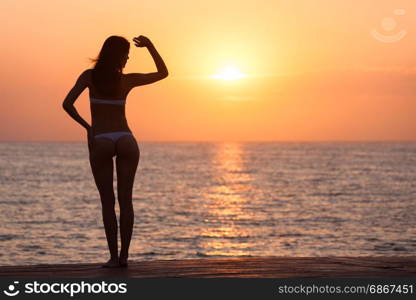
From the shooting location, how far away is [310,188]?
73875 millimetres

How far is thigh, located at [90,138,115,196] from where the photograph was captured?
25.4 feet

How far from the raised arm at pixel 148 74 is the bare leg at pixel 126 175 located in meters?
0.54

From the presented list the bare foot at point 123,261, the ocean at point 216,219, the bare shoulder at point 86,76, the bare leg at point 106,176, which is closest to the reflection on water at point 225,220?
the ocean at point 216,219

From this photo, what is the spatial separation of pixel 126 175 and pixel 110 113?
60 centimetres

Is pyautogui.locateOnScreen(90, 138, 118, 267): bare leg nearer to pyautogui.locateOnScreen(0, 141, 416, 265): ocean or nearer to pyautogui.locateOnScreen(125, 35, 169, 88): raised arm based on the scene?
pyautogui.locateOnScreen(125, 35, 169, 88): raised arm

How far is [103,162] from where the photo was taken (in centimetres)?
782

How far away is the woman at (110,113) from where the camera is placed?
7.67 meters

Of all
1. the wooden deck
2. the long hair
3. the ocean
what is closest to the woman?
the long hair

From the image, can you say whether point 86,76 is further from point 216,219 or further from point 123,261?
point 216,219

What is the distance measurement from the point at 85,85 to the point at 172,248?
1116 inches

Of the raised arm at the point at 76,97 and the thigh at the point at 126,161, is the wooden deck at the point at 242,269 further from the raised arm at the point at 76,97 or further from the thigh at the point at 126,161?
the raised arm at the point at 76,97

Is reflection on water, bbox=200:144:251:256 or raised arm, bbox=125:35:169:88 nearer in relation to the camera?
raised arm, bbox=125:35:169:88

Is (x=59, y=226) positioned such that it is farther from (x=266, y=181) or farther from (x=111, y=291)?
(x=266, y=181)

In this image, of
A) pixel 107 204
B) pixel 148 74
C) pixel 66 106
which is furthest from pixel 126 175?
pixel 148 74
